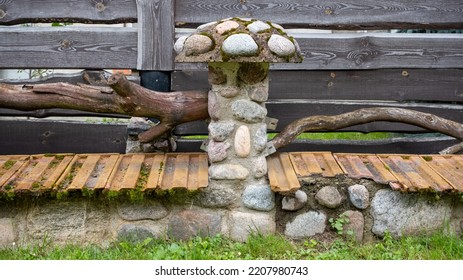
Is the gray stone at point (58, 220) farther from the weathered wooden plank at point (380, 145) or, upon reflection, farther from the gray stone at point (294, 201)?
the weathered wooden plank at point (380, 145)

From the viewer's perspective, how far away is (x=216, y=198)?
358cm

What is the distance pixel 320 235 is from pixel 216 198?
713mm

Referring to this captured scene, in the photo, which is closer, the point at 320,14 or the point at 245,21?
the point at 245,21

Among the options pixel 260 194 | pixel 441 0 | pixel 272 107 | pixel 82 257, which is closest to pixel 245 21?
pixel 260 194

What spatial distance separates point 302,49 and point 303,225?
5.33 feet

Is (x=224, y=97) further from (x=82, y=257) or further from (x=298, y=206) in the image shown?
(x=82, y=257)

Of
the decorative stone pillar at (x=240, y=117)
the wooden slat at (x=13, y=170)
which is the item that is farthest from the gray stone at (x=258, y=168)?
the wooden slat at (x=13, y=170)

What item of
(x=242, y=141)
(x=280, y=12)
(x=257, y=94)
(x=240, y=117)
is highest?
(x=280, y=12)

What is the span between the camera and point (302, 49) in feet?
15.2

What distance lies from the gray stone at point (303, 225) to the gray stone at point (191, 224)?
1.57 ft

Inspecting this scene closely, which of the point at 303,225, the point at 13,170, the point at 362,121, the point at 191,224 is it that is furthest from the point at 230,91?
the point at 13,170

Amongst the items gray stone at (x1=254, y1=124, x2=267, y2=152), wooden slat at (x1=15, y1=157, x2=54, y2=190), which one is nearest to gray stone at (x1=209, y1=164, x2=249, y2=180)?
gray stone at (x1=254, y1=124, x2=267, y2=152)

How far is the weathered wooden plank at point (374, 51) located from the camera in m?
4.65

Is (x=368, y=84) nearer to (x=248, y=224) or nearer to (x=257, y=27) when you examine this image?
(x=257, y=27)
